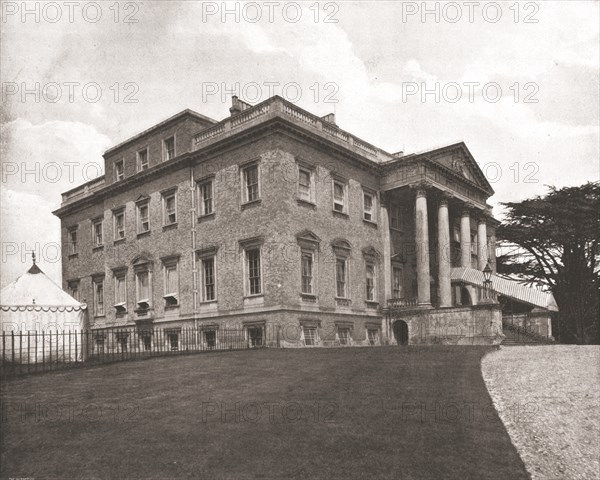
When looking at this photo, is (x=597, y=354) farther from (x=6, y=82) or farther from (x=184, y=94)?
(x=6, y=82)

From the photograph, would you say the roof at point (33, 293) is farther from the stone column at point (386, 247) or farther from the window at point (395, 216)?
the window at point (395, 216)

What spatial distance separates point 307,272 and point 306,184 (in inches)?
158

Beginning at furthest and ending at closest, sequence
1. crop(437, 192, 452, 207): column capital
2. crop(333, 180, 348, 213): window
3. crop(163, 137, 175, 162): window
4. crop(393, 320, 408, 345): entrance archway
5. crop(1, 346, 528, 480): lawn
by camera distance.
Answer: crop(437, 192, 452, 207): column capital → crop(163, 137, 175, 162): window → crop(393, 320, 408, 345): entrance archway → crop(333, 180, 348, 213): window → crop(1, 346, 528, 480): lawn

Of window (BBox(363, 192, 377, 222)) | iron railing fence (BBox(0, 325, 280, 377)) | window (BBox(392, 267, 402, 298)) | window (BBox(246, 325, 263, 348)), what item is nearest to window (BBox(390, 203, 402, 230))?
window (BBox(363, 192, 377, 222))

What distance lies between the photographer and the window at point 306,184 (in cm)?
2670

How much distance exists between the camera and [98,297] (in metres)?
36.0

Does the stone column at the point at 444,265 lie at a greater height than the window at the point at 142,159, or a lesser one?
lesser

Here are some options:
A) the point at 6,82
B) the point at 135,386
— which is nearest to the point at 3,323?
the point at 135,386

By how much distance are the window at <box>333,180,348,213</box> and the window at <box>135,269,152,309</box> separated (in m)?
10.8

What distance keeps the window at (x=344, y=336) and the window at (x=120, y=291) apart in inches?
509

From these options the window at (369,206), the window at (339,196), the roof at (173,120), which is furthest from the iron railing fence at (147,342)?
the roof at (173,120)

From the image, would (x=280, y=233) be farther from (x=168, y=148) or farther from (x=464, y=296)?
(x=464, y=296)

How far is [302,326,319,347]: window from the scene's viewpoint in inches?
1005

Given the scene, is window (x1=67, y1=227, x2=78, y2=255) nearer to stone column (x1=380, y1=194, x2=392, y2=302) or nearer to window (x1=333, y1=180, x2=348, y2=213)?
window (x1=333, y1=180, x2=348, y2=213)
